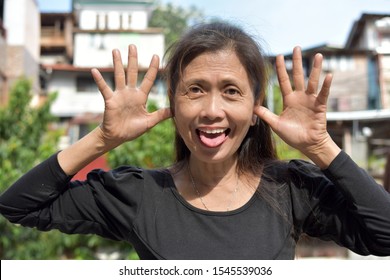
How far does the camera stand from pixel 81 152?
66.0 inches

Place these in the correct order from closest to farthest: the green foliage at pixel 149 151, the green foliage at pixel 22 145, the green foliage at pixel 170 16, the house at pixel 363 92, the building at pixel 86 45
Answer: the green foliage at pixel 149 151 → the green foliage at pixel 22 145 → the house at pixel 363 92 → the building at pixel 86 45 → the green foliage at pixel 170 16

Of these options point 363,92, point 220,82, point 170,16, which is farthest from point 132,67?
point 170,16

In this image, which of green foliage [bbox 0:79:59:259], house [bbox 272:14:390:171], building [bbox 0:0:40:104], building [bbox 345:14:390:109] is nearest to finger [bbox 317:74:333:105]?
green foliage [bbox 0:79:59:259]

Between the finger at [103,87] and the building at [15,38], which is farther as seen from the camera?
the building at [15,38]

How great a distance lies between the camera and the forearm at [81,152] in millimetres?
1665

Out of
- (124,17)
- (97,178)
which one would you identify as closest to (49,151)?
(97,178)

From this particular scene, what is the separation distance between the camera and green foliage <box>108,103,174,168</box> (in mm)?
7286

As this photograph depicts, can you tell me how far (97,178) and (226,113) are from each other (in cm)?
44

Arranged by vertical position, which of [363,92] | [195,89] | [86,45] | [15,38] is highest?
[195,89]

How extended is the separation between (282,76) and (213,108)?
0.23 meters

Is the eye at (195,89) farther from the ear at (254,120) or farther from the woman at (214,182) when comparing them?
the ear at (254,120)

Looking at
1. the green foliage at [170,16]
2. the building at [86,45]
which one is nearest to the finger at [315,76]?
the building at [86,45]

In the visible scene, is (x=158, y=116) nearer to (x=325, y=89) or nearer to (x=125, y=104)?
(x=125, y=104)
